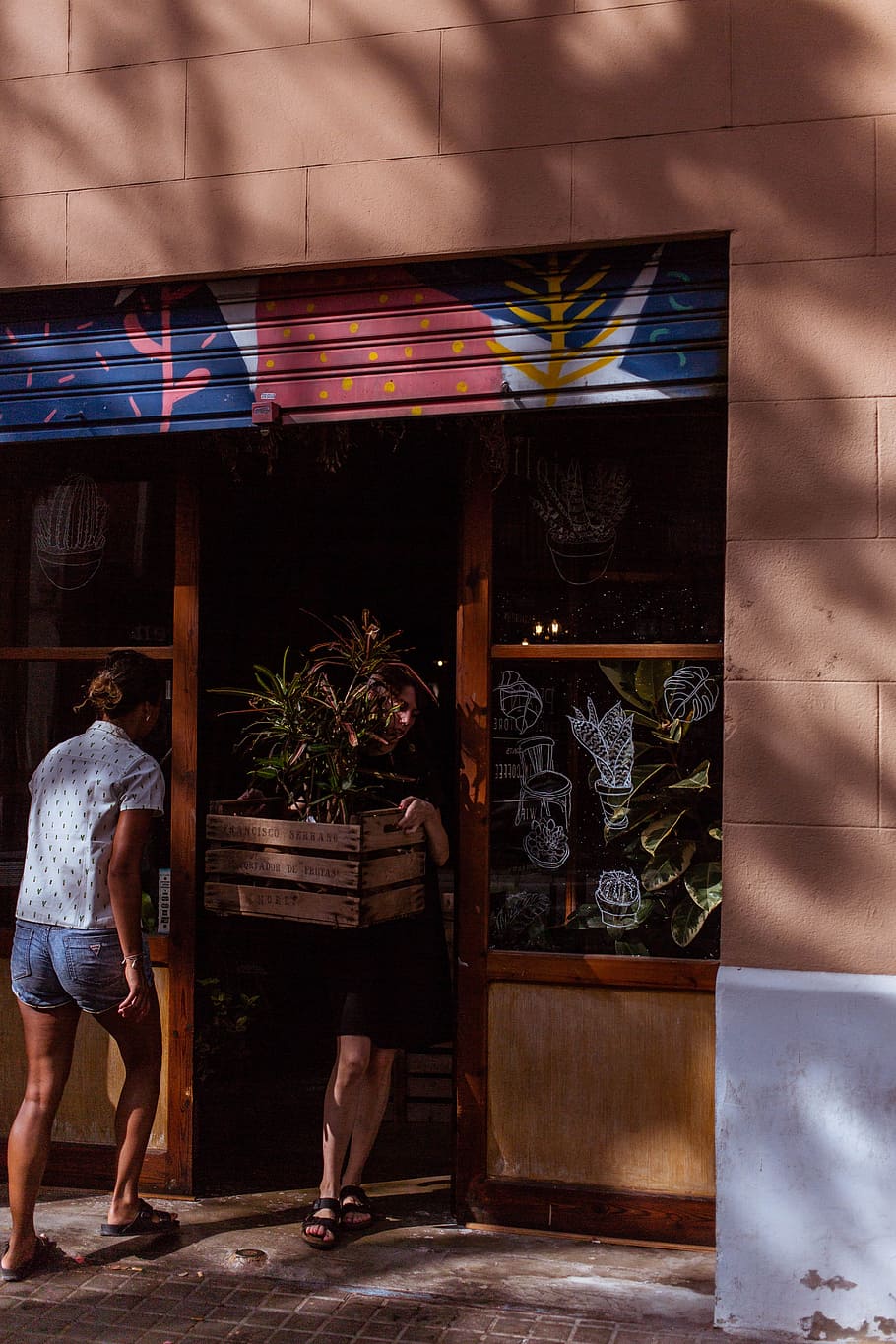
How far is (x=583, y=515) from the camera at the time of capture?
4.46 metres

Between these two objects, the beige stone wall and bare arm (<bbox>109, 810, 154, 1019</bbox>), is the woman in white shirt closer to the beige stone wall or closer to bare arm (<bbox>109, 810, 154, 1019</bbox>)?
bare arm (<bbox>109, 810, 154, 1019</bbox>)

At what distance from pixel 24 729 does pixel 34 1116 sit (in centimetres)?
160

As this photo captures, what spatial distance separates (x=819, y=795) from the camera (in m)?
3.77

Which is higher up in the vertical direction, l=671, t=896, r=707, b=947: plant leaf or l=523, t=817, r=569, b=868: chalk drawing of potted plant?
l=523, t=817, r=569, b=868: chalk drawing of potted plant

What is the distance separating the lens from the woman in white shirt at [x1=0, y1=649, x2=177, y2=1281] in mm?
3979

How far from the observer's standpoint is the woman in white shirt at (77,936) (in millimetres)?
3979

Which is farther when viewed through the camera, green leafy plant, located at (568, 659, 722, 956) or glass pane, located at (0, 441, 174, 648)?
glass pane, located at (0, 441, 174, 648)

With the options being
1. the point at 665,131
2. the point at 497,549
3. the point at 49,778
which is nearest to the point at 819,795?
the point at 497,549

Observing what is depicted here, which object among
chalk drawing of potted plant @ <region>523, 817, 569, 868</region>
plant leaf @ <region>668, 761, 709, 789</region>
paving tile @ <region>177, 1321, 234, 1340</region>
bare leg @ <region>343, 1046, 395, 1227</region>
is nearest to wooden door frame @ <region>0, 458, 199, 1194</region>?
bare leg @ <region>343, 1046, 395, 1227</region>

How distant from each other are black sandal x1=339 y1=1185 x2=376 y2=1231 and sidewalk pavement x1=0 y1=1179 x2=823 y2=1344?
41 millimetres

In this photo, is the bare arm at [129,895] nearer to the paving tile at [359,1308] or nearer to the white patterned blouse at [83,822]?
the white patterned blouse at [83,822]

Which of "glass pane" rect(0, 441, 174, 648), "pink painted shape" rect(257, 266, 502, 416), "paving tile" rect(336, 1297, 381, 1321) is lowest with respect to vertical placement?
"paving tile" rect(336, 1297, 381, 1321)

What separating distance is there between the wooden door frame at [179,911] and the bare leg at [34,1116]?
675 millimetres

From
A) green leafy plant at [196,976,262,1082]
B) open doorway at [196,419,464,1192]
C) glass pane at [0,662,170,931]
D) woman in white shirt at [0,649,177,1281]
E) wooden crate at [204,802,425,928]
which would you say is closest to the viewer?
wooden crate at [204,802,425,928]
